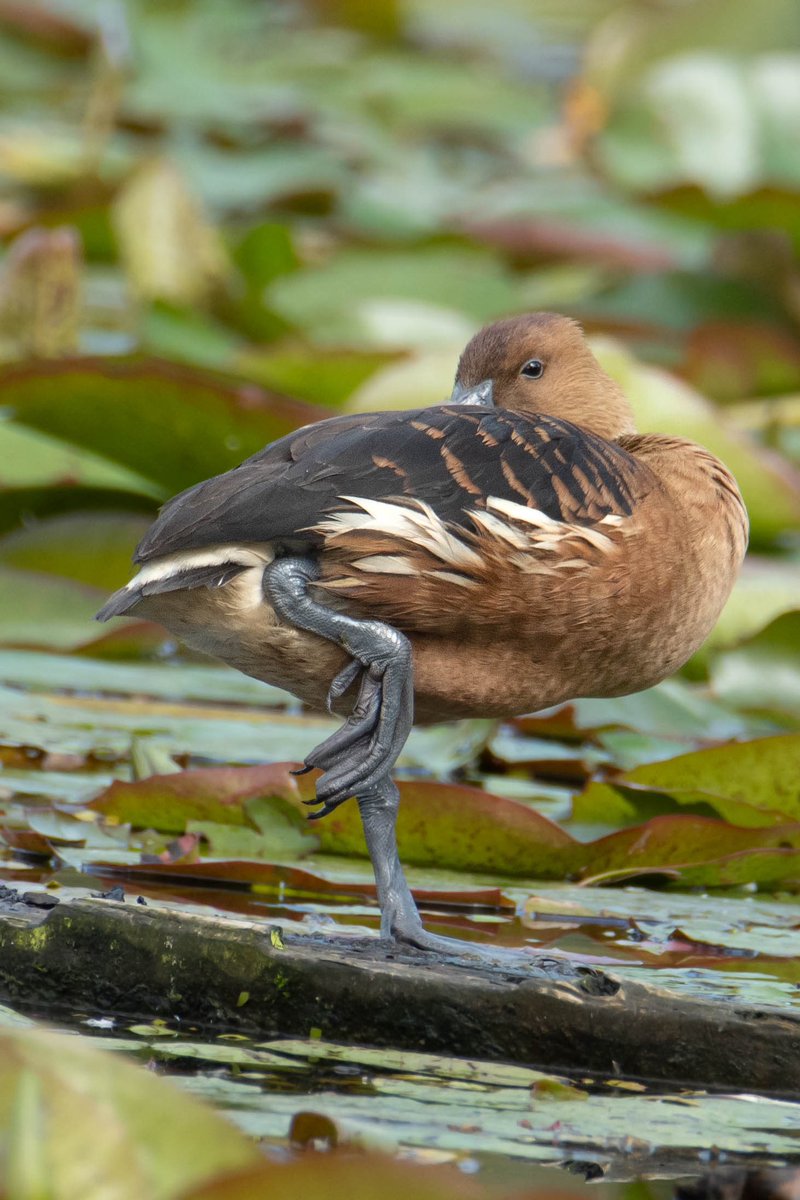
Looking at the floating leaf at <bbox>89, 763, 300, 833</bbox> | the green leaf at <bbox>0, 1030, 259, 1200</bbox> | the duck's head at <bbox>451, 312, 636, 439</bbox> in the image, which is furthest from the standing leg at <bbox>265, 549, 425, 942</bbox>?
the green leaf at <bbox>0, 1030, 259, 1200</bbox>

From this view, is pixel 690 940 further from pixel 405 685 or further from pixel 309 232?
pixel 309 232

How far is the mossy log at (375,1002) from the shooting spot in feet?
9.13

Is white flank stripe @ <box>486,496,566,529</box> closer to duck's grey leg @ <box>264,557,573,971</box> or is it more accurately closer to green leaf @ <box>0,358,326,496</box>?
duck's grey leg @ <box>264,557,573,971</box>

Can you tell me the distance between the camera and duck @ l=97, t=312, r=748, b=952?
310 centimetres

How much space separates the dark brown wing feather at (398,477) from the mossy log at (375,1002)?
653 mm

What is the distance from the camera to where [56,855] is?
11.6 ft

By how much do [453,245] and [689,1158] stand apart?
5760mm

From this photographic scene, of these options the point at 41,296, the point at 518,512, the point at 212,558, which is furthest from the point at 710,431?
the point at 212,558

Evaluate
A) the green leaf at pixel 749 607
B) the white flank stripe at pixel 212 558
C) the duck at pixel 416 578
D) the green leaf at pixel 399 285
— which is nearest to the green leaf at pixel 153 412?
the green leaf at pixel 749 607

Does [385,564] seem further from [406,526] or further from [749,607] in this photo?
[749,607]

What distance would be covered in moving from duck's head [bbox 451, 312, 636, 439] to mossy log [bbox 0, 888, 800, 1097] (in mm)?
1489

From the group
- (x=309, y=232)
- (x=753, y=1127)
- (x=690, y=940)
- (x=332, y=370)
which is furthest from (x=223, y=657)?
(x=309, y=232)

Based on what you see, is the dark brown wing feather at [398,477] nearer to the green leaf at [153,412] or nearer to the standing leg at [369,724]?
the standing leg at [369,724]

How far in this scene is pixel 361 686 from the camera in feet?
10.5
